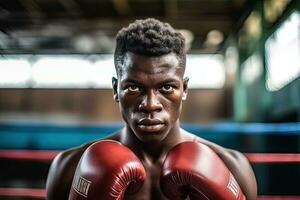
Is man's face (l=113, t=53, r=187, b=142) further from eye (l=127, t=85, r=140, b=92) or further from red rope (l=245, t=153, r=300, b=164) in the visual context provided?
red rope (l=245, t=153, r=300, b=164)

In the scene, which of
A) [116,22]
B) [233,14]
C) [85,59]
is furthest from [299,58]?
[85,59]

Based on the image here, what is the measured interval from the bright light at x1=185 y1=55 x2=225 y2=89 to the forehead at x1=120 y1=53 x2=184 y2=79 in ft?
23.2

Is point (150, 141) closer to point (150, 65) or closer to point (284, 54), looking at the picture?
point (150, 65)

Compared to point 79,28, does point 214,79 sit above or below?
below

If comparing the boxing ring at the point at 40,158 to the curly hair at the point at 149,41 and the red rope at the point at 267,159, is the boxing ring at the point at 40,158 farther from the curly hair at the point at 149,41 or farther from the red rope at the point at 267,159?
the curly hair at the point at 149,41

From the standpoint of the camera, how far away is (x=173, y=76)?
102cm

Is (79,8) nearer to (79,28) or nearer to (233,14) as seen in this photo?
(79,28)

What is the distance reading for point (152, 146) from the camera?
1.12m

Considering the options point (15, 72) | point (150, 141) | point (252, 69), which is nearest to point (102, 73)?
point (15, 72)

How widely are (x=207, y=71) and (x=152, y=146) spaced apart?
7.19 meters

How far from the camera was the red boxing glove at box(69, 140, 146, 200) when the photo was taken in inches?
37.3

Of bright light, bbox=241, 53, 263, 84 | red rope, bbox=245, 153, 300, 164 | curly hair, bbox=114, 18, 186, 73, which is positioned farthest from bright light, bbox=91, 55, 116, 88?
curly hair, bbox=114, 18, 186, 73

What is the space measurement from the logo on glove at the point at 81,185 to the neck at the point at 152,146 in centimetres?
18

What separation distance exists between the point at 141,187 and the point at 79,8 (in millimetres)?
6431
